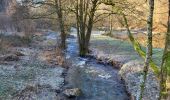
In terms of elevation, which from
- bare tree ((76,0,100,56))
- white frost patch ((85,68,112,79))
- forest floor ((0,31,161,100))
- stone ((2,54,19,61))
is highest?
bare tree ((76,0,100,56))

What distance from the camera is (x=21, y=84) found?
21297mm

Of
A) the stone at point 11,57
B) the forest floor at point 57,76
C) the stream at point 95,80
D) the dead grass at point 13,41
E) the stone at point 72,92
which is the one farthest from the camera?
the dead grass at point 13,41

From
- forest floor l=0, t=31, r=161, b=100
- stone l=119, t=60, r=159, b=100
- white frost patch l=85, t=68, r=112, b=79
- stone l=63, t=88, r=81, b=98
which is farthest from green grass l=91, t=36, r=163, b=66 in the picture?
stone l=63, t=88, r=81, b=98

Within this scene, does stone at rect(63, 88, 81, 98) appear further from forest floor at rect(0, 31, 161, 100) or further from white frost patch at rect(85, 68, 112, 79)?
white frost patch at rect(85, 68, 112, 79)

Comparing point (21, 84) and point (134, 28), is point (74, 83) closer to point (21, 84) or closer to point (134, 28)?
point (21, 84)

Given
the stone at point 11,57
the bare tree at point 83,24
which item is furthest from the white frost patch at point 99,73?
the bare tree at point 83,24

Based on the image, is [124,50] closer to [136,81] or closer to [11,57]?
[11,57]

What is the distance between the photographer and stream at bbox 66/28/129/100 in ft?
67.1

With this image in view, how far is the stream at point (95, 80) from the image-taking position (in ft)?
67.1

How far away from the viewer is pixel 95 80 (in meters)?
24.5

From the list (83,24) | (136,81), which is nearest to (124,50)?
(83,24)

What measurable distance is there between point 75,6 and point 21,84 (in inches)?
674

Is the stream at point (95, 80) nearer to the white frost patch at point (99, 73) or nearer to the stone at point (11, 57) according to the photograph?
the white frost patch at point (99, 73)

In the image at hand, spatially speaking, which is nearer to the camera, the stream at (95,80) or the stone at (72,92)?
the stone at (72,92)
